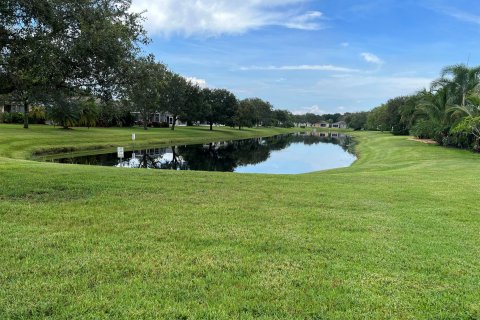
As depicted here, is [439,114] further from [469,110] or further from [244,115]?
[244,115]

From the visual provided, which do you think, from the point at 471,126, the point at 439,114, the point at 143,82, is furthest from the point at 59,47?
the point at 439,114

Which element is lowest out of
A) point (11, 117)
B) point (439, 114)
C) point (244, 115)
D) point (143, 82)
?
point (11, 117)

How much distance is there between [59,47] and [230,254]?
18.5 feet

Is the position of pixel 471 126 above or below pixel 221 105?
below

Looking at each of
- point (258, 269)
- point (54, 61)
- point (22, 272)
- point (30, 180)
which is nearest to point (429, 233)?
point (258, 269)

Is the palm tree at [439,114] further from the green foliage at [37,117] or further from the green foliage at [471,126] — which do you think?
the green foliage at [37,117]

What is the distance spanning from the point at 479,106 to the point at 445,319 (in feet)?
101

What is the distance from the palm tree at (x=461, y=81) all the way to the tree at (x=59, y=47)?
1476 inches

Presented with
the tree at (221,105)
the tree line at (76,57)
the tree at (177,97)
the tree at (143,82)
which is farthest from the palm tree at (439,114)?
the tree at (221,105)

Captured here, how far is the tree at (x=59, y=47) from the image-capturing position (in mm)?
7676

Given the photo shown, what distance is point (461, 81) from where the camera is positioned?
38.5 m

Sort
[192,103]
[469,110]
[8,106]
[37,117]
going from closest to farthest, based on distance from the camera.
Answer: [8,106] < [469,110] < [37,117] < [192,103]

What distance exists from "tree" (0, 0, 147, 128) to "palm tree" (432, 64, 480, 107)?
123 ft

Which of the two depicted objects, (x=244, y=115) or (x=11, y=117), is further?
(x=244, y=115)
